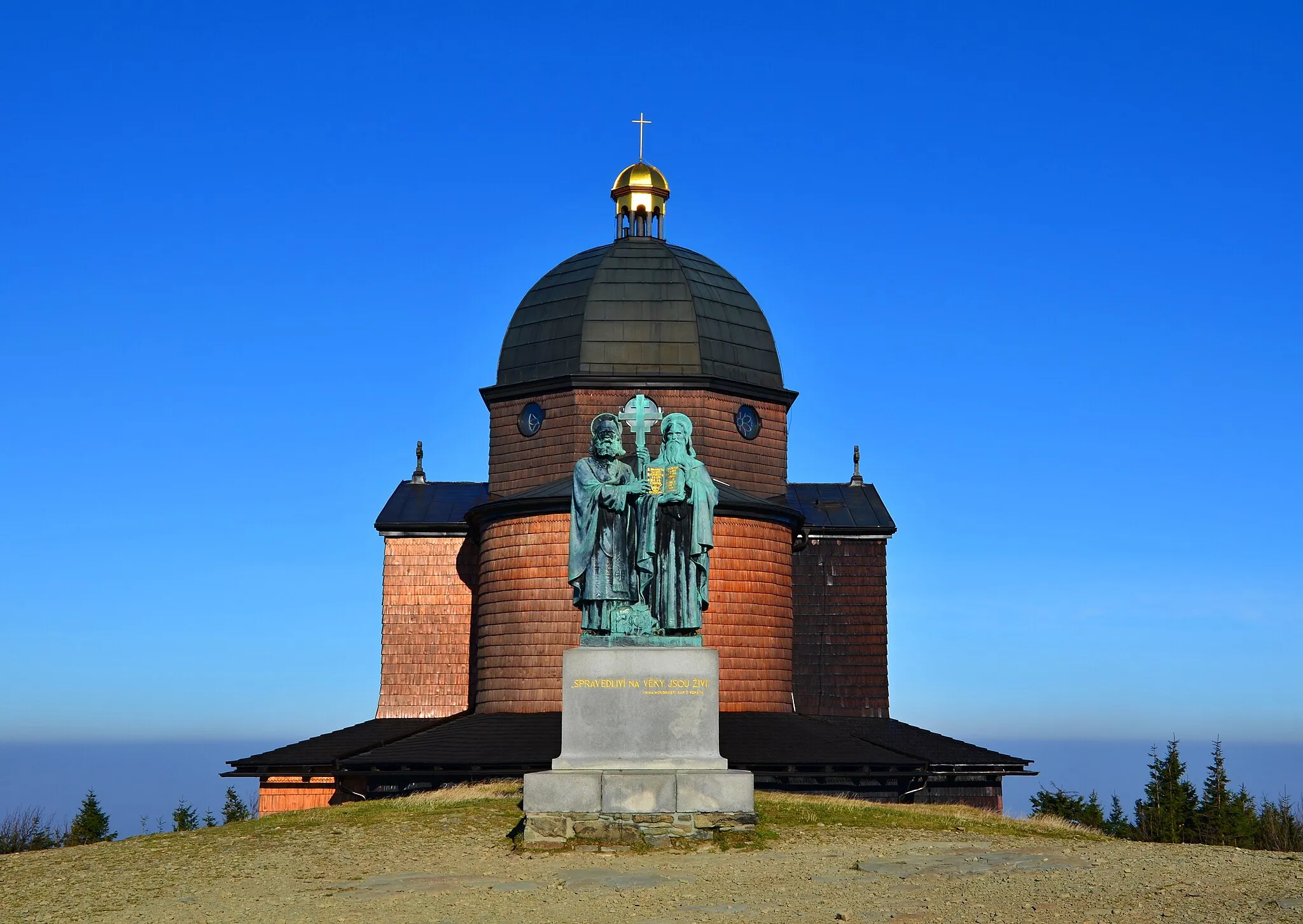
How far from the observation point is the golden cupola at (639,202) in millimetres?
39531

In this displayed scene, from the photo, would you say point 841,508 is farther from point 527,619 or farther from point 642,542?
point 642,542

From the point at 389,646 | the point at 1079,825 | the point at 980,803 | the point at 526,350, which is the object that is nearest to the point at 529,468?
the point at 526,350

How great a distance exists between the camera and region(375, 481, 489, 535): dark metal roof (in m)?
36.6

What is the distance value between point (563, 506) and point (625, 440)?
2.74 m

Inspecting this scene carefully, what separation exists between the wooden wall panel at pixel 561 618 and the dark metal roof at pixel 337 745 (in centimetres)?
235

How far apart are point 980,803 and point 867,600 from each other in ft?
20.1

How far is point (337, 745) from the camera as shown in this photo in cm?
3272

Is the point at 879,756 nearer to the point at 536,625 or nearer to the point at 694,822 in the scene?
the point at 536,625

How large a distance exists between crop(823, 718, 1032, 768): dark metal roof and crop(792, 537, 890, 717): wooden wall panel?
2.23 ft

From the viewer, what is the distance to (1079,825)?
2306cm

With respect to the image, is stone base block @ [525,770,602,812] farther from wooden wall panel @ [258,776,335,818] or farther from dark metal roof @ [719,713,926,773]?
wooden wall panel @ [258,776,335,818]

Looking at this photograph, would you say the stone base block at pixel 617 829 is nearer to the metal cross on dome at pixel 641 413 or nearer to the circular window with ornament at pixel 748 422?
the metal cross on dome at pixel 641 413

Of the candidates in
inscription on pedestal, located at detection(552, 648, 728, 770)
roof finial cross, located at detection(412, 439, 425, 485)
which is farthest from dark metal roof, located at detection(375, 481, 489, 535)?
inscription on pedestal, located at detection(552, 648, 728, 770)

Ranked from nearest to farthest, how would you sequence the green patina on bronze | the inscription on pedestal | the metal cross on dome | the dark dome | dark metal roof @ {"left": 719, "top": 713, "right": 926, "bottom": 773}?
the inscription on pedestal, the green patina on bronze, dark metal roof @ {"left": 719, "top": 713, "right": 926, "bottom": 773}, the metal cross on dome, the dark dome
